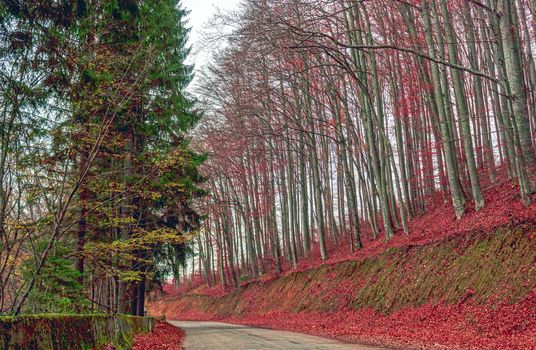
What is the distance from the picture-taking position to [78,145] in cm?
858

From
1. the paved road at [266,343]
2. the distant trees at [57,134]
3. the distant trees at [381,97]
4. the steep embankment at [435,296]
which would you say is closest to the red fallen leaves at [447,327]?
the steep embankment at [435,296]

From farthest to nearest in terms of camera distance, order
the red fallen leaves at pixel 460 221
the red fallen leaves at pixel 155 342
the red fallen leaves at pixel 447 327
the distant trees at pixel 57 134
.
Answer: the red fallen leaves at pixel 460 221, the red fallen leaves at pixel 155 342, the red fallen leaves at pixel 447 327, the distant trees at pixel 57 134

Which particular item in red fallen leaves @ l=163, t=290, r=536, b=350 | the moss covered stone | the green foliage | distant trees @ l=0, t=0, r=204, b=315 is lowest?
red fallen leaves @ l=163, t=290, r=536, b=350

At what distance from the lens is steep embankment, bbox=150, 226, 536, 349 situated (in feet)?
30.5

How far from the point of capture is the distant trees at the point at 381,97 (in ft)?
39.8

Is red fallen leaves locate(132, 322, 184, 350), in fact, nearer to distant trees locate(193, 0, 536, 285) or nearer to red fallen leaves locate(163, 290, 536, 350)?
red fallen leaves locate(163, 290, 536, 350)

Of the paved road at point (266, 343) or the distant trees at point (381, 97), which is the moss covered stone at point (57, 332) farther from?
the distant trees at point (381, 97)

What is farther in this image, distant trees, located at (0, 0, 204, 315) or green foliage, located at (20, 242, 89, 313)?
green foliage, located at (20, 242, 89, 313)

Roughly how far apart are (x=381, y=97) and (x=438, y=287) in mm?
12051

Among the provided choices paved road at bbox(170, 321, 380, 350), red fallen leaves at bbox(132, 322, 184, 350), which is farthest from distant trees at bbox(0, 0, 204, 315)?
paved road at bbox(170, 321, 380, 350)

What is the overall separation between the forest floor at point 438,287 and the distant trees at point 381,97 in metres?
1.12

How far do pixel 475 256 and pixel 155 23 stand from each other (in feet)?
41.1

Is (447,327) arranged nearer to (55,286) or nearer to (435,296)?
(435,296)

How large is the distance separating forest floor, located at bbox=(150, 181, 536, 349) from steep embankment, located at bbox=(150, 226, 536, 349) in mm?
30
